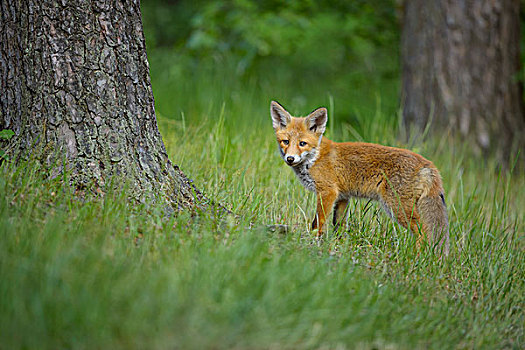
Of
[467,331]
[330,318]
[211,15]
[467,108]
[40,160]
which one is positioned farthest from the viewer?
[211,15]

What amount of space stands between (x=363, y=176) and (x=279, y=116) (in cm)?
108

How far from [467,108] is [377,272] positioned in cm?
464

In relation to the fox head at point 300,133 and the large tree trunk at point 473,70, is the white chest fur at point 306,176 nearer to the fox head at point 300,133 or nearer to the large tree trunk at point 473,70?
the fox head at point 300,133

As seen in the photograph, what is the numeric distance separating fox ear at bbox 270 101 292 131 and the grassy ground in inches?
27.1

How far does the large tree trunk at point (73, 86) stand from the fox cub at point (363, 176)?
1.67m

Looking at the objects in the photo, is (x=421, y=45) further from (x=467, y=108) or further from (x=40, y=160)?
(x=40, y=160)

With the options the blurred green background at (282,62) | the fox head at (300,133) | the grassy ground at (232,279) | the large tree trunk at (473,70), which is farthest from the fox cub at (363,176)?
the large tree trunk at (473,70)

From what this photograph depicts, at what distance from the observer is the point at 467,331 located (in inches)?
122

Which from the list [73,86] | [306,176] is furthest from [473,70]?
[73,86]

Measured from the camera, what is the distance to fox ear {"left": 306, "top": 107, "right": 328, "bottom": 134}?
4867mm

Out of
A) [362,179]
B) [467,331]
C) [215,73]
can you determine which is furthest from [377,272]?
[215,73]

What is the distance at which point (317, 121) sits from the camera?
16.2 feet

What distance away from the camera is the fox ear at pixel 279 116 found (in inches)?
195

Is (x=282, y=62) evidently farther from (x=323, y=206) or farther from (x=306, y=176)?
(x=323, y=206)
